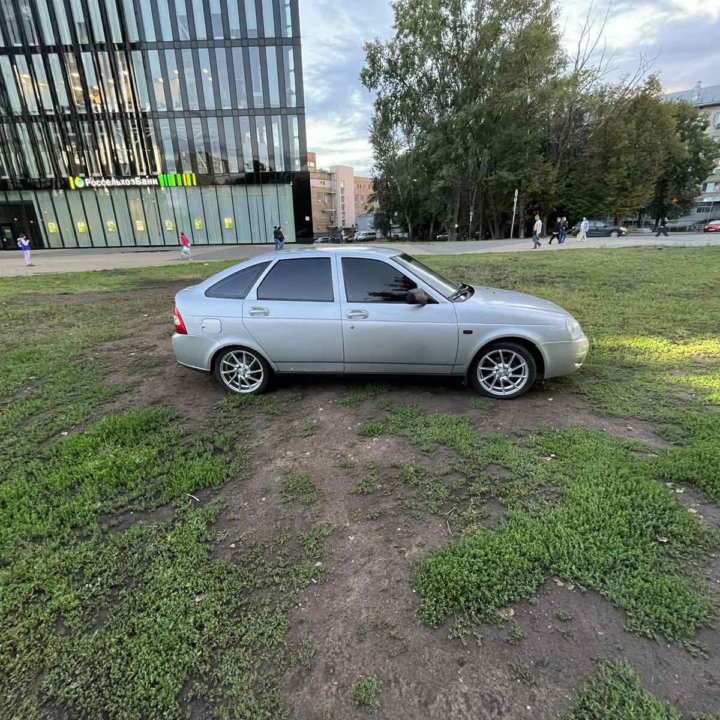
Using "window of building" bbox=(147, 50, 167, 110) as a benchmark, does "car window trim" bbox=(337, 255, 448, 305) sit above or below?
below

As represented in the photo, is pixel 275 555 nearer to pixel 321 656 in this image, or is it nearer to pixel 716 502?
pixel 321 656

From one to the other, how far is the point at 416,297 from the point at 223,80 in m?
36.7

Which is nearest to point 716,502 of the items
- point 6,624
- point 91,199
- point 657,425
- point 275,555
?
point 657,425

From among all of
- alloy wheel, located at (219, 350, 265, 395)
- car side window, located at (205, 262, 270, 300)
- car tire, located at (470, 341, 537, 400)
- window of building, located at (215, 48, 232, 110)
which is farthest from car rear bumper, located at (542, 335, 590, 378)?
window of building, located at (215, 48, 232, 110)

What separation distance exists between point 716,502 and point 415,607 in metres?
2.18

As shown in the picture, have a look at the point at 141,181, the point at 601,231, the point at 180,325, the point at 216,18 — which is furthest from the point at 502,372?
the point at 601,231

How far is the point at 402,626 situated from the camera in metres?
2.03

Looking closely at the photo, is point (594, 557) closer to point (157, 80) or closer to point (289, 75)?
point (289, 75)

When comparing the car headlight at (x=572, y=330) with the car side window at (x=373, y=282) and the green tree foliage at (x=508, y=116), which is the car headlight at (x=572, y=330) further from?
the green tree foliage at (x=508, y=116)

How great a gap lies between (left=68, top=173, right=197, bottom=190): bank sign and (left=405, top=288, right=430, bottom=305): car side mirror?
35910mm

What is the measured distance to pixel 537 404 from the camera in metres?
4.26

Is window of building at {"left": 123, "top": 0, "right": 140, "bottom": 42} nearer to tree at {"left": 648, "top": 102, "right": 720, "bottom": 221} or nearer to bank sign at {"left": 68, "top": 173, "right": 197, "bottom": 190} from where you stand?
bank sign at {"left": 68, "top": 173, "right": 197, "bottom": 190}

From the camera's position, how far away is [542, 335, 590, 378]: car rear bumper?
13.9ft

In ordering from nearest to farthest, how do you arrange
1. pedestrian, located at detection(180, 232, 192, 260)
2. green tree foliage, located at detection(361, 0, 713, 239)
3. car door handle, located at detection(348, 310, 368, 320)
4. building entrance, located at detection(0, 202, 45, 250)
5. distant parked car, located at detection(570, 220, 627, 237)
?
car door handle, located at detection(348, 310, 368, 320)
pedestrian, located at detection(180, 232, 192, 260)
green tree foliage, located at detection(361, 0, 713, 239)
building entrance, located at detection(0, 202, 45, 250)
distant parked car, located at detection(570, 220, 627, 237)
